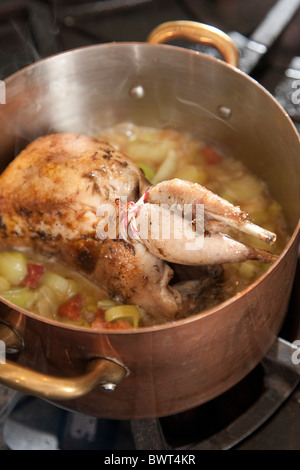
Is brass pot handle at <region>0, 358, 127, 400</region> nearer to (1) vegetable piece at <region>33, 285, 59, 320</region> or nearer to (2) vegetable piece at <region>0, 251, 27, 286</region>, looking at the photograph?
(1) vegetable piece at <region>33, 285, 59, 320</region>

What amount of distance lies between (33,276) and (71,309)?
17 centimetres

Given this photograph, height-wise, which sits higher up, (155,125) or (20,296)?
(155,125)

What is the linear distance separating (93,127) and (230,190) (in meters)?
0.54

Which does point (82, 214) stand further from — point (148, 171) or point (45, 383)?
point (45, 383)

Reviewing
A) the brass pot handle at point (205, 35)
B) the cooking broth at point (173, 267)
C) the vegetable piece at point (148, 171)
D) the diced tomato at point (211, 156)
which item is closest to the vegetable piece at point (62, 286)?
the cooking broth at point (173, 267)

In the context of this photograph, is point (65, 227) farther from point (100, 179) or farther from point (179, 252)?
point (179, 252)

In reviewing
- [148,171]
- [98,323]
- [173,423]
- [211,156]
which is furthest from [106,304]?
[211,156]

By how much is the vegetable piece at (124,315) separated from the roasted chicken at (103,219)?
1.1 inches

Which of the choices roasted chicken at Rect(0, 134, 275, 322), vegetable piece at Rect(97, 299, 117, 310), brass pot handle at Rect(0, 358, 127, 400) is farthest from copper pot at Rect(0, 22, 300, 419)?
vegetable piece at Rect(97, 299, 117, 310)

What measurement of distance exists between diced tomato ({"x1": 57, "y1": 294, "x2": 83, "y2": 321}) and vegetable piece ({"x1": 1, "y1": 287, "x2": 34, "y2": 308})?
0.09 metres

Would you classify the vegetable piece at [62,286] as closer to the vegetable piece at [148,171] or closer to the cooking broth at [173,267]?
the cooking broth at [173,267]

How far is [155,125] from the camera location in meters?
1.89
